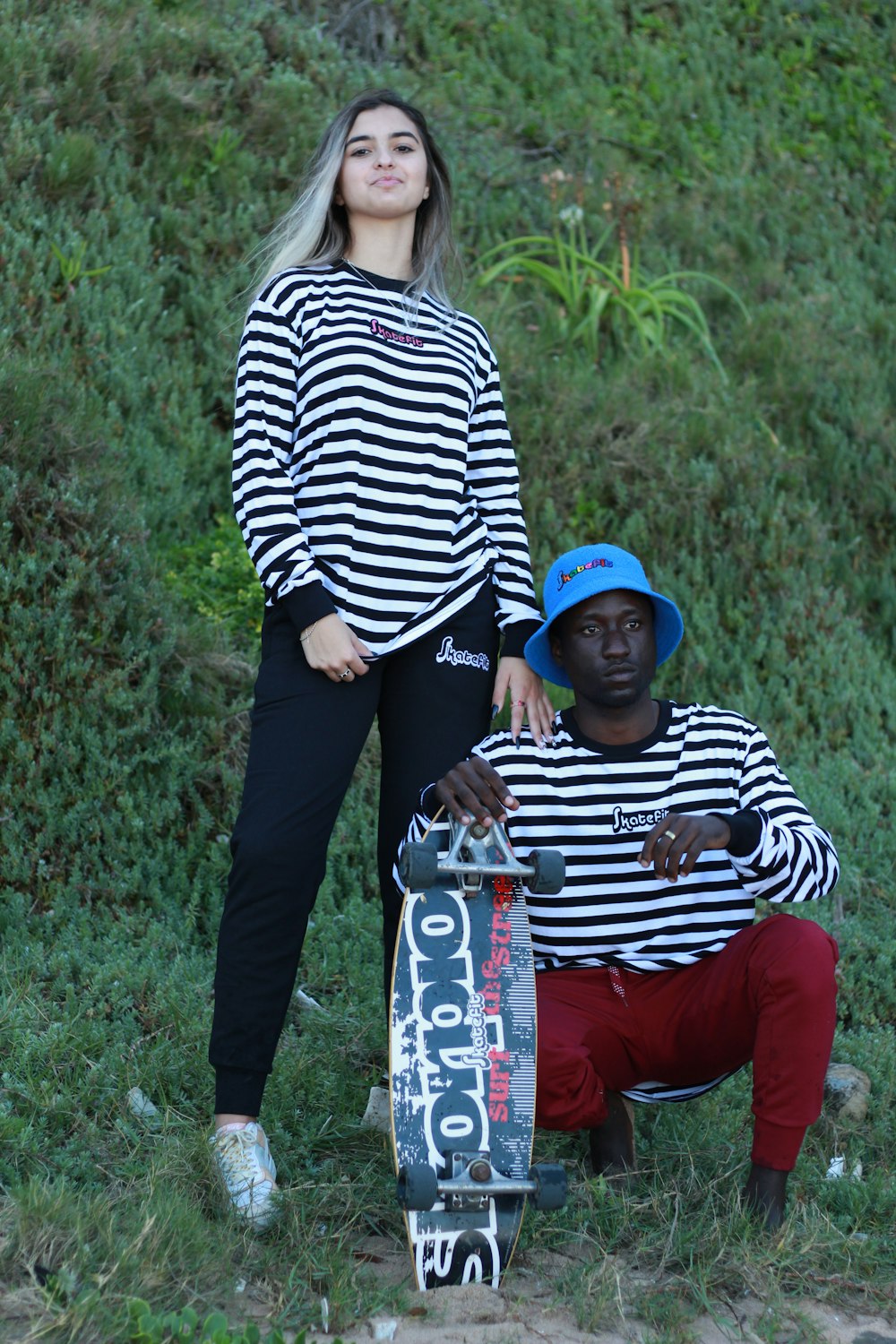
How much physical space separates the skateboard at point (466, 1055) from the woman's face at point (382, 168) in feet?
5.04

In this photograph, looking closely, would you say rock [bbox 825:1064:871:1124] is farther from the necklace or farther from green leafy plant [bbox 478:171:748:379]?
green leafy plant [bbox 478:171:748:379]

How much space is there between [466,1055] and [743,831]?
0.73m

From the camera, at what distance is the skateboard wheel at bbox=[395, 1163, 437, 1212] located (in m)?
2.41

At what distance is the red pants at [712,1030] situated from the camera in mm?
2686

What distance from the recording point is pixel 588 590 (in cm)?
298

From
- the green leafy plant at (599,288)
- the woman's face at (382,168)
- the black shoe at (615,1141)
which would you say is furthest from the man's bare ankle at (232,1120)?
the green leafy plant at (599,288)

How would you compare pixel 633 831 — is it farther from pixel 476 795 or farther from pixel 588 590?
pixel 588 590

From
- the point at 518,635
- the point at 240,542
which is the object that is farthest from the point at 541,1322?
the point at 240,542

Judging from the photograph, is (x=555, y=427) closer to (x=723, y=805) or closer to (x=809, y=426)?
Answer: (x=809, y=426)

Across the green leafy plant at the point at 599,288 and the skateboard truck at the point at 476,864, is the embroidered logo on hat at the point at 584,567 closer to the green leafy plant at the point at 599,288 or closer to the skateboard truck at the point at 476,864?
the skateboard truck at the point at 476,864

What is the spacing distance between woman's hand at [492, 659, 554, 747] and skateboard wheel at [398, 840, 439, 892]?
433 millimetres

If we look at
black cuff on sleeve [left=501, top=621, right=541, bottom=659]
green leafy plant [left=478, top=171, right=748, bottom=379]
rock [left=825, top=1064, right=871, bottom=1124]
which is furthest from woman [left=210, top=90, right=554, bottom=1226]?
green leafy plant [left=478, top=171, right=748, bottom=379]

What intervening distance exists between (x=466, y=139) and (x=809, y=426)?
8.46 feet

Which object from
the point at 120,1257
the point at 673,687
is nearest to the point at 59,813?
the point at 120,1257
